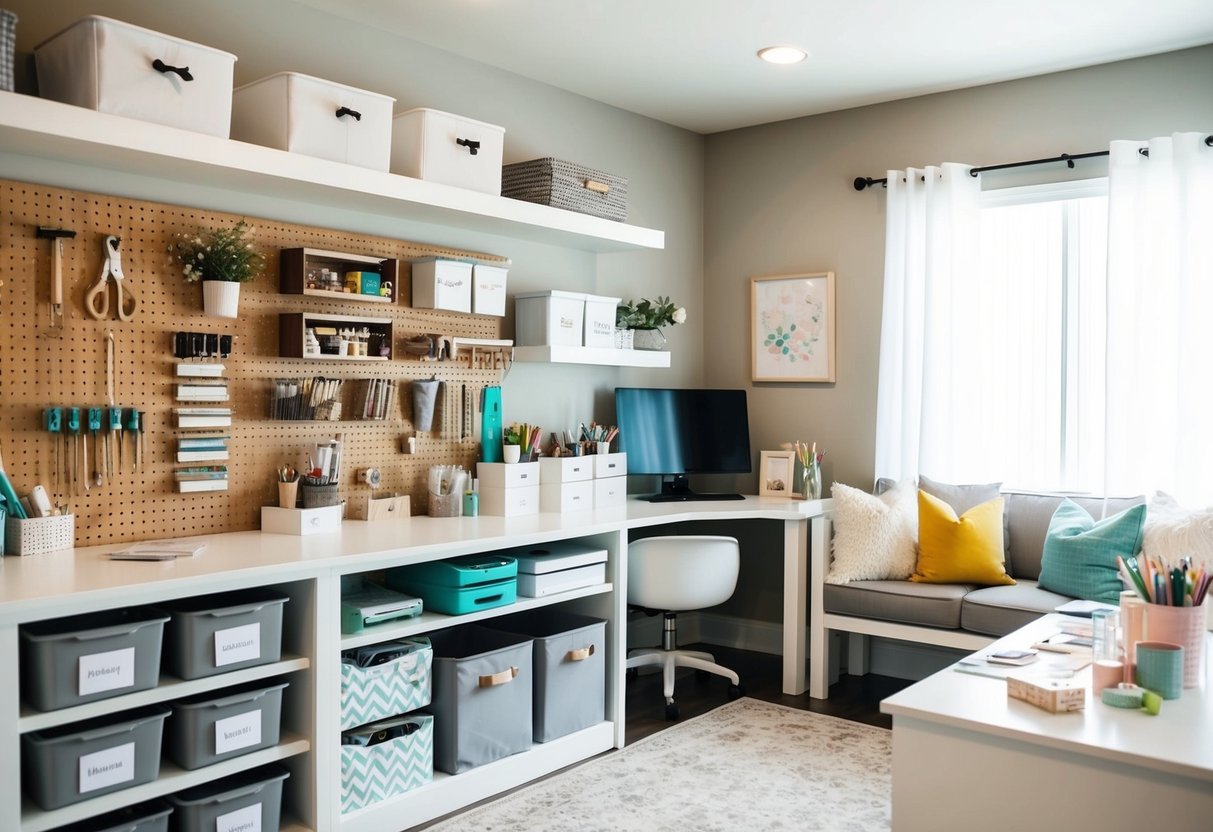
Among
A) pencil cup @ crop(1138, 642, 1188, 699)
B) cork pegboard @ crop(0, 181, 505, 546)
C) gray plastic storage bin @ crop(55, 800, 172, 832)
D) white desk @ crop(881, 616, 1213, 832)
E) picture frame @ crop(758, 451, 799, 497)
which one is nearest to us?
white desk @ crop(881, 616, 1213, 832)

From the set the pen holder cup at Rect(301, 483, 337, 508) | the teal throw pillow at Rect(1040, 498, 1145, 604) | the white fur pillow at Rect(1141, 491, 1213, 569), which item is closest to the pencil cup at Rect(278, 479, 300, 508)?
the pen holder cup at Rect(301, 483, 337, 508)

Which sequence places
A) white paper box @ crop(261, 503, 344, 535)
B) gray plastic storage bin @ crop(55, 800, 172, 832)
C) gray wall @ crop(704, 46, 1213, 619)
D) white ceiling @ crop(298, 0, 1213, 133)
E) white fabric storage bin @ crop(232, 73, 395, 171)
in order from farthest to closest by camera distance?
1. gray wall @ crop(704, 46, 1213, 619)
2. white ceiling @ crop(298, 0, 1213, 133)
3. white paper box @ crop(261, 503, 344, 535)
4. white fabric storage bin @ crop(232, 73, 395, 171)
5. gray plastic storage bin @ crop(55, 800, 172, 832)

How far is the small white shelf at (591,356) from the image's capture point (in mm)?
3941

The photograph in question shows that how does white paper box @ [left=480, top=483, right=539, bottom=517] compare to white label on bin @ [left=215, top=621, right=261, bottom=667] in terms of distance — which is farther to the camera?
white paper box @ [left=480, top=483, right=539, bottom=517]

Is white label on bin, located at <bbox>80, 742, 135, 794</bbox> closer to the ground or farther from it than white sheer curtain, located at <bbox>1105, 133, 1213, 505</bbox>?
closer to the ground

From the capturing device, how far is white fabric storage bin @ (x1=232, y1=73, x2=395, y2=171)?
295 centimetres

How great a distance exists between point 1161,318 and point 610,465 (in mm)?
2166

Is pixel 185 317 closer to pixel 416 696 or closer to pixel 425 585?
pixel 425 585

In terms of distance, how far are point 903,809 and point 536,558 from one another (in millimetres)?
1632

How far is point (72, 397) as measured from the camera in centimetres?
281

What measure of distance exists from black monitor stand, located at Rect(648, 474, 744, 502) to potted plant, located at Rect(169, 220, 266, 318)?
2.13m

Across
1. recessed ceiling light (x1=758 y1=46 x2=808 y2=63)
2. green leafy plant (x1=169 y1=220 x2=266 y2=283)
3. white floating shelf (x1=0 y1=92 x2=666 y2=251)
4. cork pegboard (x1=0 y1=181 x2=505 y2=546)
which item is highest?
recessed ceiling light (x1=758 y1=46 x2=808 y2=63)

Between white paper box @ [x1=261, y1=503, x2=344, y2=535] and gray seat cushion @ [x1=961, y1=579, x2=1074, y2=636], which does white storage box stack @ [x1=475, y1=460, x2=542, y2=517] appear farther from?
gray seat cushion @ [x1=961, y1=579, x2=1074, y2=636]


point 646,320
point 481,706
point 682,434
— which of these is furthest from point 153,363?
point 682,434
